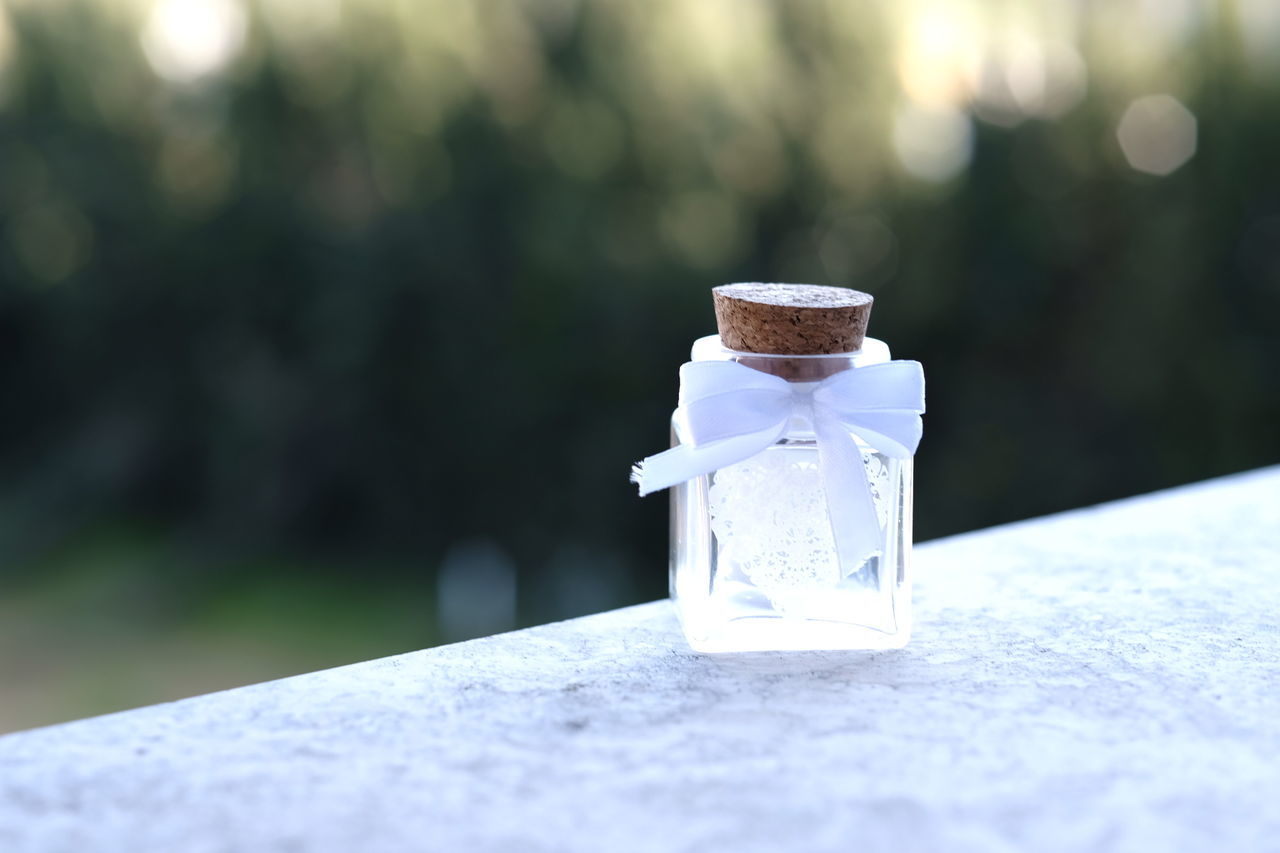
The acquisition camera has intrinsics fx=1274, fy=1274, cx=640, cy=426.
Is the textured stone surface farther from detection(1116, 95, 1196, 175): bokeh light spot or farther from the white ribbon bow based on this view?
detection(1116, 95, 1196, 175): bokeh light spot

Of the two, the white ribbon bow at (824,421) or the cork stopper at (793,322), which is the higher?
the cork stopper at (793,322)

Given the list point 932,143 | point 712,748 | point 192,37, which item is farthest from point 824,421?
point 192,37

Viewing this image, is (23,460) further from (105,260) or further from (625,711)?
(625,711)

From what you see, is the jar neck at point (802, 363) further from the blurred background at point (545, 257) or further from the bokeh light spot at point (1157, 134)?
the bokeh light spot at point (1157, 134)

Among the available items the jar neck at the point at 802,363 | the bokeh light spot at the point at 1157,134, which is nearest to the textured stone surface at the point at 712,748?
the jar neck at the point at 802,363

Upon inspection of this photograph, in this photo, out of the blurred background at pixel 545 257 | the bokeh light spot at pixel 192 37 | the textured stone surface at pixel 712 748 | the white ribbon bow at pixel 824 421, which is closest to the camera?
the textured stone surface at pixel 712 748

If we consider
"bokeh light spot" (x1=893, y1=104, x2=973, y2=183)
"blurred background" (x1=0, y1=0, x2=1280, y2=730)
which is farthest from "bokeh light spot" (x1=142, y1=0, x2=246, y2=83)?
"bokeh light spot" (x1=893, y1=104, x2=973, y2=183)

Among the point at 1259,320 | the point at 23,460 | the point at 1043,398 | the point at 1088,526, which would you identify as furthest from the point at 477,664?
the point at 23,460

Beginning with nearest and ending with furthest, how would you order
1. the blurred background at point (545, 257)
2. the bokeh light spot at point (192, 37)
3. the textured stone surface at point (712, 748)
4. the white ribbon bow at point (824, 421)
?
the textured stone surface at point (712, 748) < the white ribbon bow at point (824, 421) < the blurred background at point (545, 257) < the bokeh light spot at point (192, 37)

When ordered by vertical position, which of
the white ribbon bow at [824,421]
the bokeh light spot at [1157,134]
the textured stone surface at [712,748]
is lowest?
the textured stone surface at [712,748]
